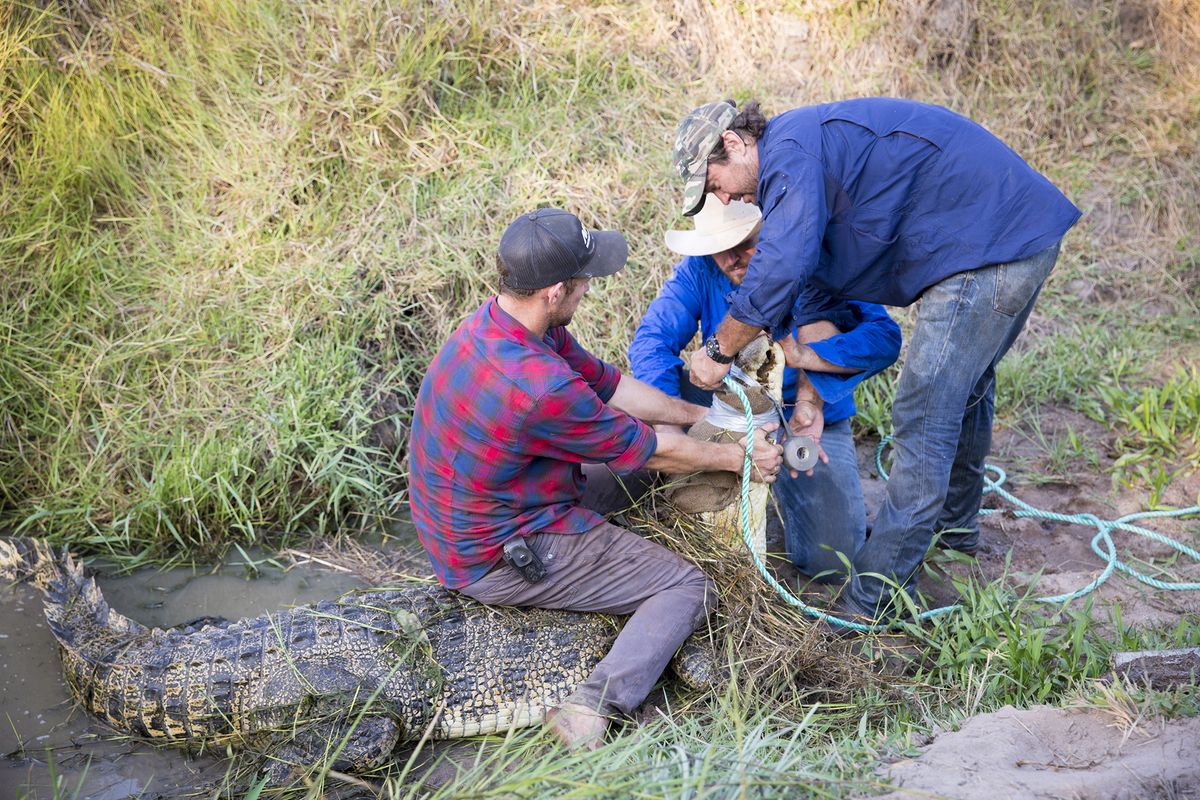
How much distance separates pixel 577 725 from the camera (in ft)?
9.89

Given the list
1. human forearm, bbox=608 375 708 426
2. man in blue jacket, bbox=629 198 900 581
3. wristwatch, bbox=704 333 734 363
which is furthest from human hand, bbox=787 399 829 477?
wristwatch, bbox=704 333 734 363

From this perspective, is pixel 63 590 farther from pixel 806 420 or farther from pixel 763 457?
pixel 806 420

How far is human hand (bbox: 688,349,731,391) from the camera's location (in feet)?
10.9

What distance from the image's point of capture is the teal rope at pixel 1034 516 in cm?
337

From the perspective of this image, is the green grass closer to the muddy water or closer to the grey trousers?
the muddy water

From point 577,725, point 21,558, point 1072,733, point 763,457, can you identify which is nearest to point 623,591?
point 577,725

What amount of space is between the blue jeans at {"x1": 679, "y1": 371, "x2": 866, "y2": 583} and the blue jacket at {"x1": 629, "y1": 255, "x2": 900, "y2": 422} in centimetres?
19

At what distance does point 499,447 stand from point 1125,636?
237 centimetres

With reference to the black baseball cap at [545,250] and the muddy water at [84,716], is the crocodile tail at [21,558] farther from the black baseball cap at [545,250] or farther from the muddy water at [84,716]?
the black baseball cap at [545,250]

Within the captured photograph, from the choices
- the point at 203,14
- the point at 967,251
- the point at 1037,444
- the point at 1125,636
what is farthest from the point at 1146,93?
the point at 203,14

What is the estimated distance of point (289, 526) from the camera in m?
4.54

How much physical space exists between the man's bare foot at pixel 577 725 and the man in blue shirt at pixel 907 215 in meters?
1.27

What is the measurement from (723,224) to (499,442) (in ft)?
4.23

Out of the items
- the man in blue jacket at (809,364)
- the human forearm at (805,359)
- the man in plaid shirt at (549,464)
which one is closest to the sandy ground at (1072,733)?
the man in blue jacket at (809,364)
